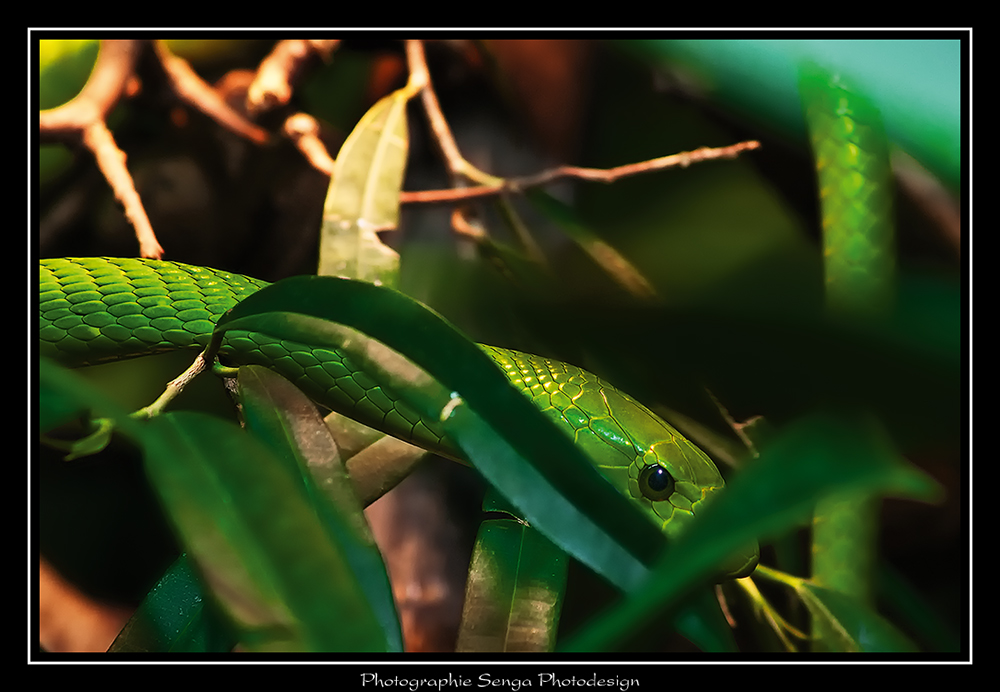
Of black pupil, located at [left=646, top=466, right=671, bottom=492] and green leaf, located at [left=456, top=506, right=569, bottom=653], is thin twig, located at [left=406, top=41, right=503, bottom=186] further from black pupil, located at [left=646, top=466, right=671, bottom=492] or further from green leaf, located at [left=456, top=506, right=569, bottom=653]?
green leaf, located at [left=456, top=506, right=569, bottom=653]

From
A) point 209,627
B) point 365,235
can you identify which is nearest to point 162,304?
point 365,235

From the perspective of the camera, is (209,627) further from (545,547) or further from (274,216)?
(274,216)

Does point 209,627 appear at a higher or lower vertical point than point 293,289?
lower

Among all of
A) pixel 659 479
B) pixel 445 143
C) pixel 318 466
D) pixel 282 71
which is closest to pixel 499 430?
pixel 318 466

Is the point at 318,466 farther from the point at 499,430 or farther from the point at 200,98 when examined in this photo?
the point at 200,98

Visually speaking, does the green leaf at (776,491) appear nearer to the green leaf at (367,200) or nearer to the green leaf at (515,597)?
the green leaf at (515,597)

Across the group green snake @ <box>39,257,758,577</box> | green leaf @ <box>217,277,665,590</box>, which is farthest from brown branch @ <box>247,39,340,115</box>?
green leaf @ <box>217,277,665,590</box>

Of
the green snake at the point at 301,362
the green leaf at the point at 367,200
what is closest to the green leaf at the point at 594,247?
the green leaf at the point at 367,200
